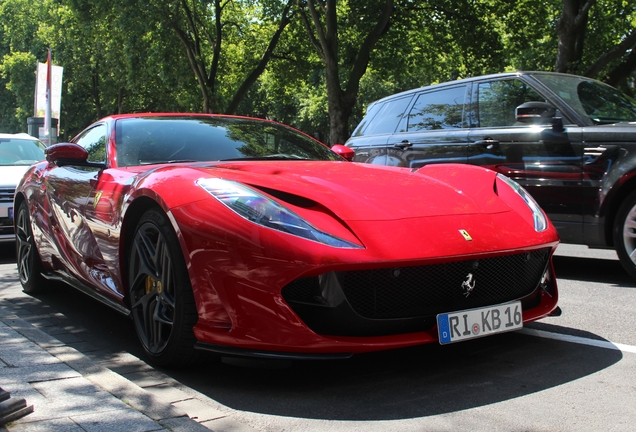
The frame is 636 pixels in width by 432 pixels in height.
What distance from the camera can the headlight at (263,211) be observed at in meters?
3.21

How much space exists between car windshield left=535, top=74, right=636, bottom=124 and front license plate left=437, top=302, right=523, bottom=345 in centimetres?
333

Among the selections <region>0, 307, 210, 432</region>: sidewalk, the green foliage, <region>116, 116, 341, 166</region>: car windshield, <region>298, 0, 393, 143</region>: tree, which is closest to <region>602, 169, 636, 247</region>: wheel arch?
<region>116, 116, 341, 166</region>: car windshield

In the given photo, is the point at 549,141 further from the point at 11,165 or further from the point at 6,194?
the point at 11,165

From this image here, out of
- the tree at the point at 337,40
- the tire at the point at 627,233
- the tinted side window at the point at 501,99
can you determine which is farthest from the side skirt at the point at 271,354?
the tree at the point at 337,40

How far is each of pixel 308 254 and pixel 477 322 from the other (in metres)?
0.86

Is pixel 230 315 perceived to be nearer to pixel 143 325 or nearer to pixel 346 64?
pixel 143 325

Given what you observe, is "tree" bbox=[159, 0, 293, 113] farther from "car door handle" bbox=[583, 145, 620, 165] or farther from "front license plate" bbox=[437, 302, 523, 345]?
"front license plate" bbox=[437, 302, 523, 345]

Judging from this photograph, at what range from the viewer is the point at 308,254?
3125mm

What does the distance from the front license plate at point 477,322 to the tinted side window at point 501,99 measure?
362 cm

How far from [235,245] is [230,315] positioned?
312 mm

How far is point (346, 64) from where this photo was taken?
90.5ft

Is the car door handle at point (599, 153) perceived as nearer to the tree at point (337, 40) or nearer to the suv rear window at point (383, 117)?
the suv rear window at point (383, 117)

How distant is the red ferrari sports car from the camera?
3.20m

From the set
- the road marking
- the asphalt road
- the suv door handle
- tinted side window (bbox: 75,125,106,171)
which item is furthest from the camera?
the suv door handle
